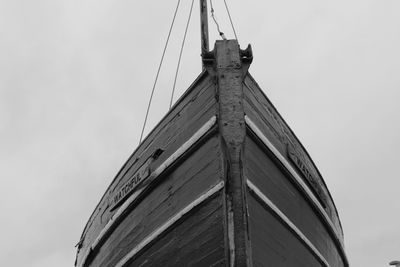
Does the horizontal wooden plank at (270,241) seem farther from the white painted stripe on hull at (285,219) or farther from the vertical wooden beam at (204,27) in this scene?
the vertical wooden beam at (204,27)

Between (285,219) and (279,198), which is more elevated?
(279,198)

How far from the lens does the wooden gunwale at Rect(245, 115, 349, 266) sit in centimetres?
445

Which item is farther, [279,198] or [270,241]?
[279,198]

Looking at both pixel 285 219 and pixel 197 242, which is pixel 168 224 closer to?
pixel 197 242

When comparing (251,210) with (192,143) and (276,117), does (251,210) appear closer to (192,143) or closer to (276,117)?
(192,143)

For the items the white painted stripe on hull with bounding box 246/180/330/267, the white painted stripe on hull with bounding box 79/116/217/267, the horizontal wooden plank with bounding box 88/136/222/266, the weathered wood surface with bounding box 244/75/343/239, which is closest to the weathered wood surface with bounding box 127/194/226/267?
the horizontal wooden plank with bounding box 88/136/222/266

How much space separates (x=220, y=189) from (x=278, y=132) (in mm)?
1329

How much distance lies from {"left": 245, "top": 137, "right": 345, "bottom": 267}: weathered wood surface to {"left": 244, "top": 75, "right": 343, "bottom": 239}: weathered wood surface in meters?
0.25

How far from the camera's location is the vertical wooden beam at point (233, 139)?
149 inches

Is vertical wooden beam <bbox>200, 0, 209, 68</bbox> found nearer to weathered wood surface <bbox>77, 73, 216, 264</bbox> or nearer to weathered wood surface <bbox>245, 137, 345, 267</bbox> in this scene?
weathered wood surface <bbox>77, 73, 216, 264</bbox>

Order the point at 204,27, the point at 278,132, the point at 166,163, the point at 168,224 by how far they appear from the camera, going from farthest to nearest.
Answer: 1. the point at 204,27
2. the point at 278,132
3. the point at 166,163
4. the point at 168,224

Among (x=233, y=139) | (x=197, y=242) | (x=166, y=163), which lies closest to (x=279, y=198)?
(x=233, y=139)

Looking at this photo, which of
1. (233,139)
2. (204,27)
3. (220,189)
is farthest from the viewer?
(204,27)

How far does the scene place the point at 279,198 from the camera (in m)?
4.56
